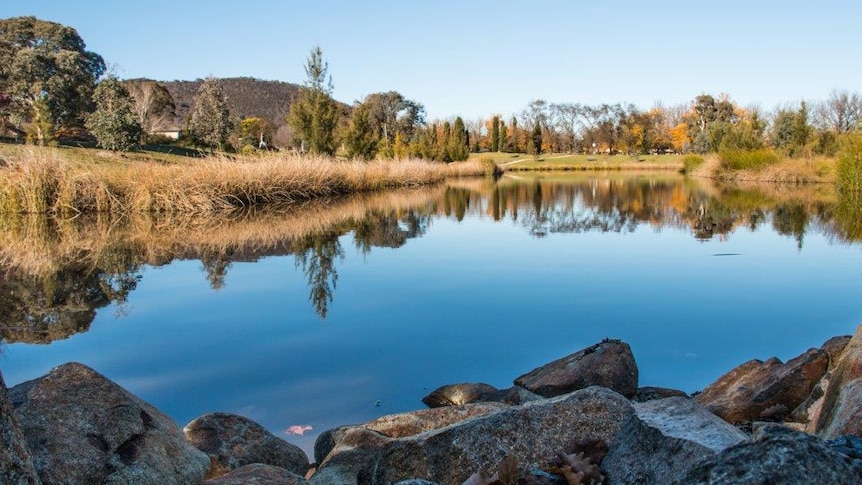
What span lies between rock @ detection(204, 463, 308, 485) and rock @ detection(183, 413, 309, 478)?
0.61 m

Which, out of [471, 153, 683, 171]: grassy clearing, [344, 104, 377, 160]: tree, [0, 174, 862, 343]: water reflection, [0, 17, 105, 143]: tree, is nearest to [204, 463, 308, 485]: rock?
[0, 174, 862, 343]: water reflection

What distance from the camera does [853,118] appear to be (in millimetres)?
50719

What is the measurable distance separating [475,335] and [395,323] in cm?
72

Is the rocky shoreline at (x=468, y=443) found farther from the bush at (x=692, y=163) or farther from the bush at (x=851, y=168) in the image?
the bush at (x=692, y=163)

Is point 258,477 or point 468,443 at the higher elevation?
point 468,443

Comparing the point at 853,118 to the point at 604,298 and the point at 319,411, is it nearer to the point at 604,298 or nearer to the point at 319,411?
the point at 604,298

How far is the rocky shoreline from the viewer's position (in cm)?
127

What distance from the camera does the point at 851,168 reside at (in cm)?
2125

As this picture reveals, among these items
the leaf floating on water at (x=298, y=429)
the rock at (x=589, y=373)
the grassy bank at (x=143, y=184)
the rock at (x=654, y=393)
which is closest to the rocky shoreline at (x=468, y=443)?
the leaf floating on water at (x=298, y=429)

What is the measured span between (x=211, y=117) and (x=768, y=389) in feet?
140

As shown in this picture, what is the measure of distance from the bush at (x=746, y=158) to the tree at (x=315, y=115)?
19981 mm

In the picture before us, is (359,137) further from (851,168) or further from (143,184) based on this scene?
(851,168)

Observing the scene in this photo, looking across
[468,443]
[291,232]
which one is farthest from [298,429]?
[291,232]

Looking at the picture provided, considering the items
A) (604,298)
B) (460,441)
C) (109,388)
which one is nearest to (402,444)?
(460,441)
